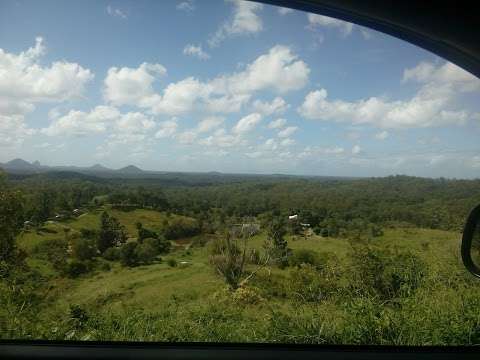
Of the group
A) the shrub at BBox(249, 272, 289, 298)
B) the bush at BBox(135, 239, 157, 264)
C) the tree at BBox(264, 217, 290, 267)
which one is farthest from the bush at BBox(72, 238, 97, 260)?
the tree at BBox(264, 217, 290, 267)

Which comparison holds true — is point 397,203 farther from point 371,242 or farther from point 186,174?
point 186,174

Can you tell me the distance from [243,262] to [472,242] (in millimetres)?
4702

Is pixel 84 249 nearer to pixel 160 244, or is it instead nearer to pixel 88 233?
pixel 88 233

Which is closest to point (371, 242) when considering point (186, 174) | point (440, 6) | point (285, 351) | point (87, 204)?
point (186, 174)

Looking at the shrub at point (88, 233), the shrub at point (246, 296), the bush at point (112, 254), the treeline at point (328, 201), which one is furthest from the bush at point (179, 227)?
the shrub at point (246, 296)

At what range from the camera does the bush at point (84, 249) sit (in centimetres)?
552

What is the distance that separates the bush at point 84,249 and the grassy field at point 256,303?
0.26m

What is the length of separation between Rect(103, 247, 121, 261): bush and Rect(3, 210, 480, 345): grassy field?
285mm

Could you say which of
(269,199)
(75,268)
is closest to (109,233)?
(75,268)

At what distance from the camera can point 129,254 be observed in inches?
242

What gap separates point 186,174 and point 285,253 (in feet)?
6.82

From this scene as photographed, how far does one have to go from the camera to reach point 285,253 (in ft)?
19.8

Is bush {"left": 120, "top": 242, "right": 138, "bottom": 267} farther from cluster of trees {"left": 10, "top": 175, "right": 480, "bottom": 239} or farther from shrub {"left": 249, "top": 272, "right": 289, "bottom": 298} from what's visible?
shrub {"left": 249, "top": 272, "right": 289, "bottom": 298}

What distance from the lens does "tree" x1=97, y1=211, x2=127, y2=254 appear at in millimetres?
5448
